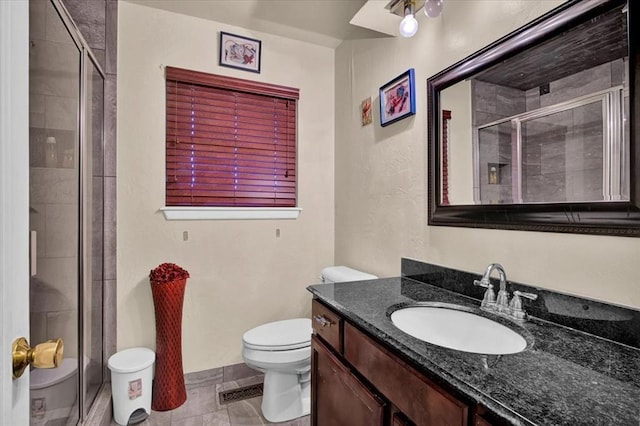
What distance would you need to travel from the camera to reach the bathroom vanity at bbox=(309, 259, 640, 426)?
62 centimetres

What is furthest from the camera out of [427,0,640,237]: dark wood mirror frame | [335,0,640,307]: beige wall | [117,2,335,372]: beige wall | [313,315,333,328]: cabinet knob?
[117,2,335,372]: beige wall

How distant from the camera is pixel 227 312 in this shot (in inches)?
88.7

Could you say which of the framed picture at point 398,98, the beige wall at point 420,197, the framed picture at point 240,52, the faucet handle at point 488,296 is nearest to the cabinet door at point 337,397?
the faucet handle at point 488,296

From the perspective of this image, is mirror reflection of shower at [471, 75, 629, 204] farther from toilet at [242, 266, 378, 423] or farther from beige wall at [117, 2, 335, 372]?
beige wall at [117, 2, 335, 372]

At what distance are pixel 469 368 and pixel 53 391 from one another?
162 centimetres

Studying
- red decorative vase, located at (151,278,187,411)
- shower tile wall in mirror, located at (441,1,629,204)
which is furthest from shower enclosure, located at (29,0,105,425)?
shower tile wall in mirror, located at (441,1,629,204)

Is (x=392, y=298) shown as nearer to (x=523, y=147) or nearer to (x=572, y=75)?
(x=523, y=147)

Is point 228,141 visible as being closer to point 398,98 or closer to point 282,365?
point 398,98

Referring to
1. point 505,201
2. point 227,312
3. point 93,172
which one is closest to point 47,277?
point 93,172

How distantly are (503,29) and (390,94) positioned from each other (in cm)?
70

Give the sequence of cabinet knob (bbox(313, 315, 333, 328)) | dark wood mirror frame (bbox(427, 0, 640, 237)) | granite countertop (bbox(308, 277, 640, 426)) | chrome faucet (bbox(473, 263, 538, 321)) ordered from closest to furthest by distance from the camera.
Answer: granite countertop (bbox(308, 277, 640, 426)) → dark wood mirror frame (bbox(427, 0, 640, 237)) → chrome faucet (bbox(473, 263, 538, 321)) → cabinet knob (bbox(313, 315, 333, 328))

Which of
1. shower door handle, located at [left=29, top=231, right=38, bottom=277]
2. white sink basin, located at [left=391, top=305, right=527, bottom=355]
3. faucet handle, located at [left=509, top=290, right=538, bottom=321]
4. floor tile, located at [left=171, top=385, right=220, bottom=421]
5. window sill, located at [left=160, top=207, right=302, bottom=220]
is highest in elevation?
window sill, located at [left=160, top=207, right=302, bottom=220]

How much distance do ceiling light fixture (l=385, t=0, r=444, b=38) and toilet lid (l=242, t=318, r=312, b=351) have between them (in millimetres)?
1677

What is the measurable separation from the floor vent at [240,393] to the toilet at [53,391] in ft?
2.66
